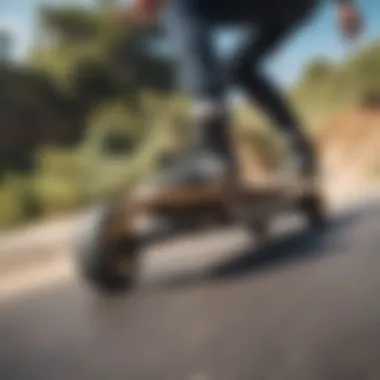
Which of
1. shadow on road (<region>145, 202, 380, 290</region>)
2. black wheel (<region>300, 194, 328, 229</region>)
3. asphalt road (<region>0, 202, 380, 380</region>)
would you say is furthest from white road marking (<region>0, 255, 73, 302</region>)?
black wheel (<region>300, 194, 328, 229</region>)

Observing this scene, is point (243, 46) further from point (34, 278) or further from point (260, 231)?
point (34, 278)

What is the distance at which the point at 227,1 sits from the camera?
788mm

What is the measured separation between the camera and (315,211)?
0.88 m

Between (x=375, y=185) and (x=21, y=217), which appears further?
(x=375, y=185)

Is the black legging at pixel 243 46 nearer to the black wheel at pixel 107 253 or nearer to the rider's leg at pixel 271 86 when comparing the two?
the rider's leg at pixel 271 86

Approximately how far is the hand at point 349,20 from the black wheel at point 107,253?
31 centimetres

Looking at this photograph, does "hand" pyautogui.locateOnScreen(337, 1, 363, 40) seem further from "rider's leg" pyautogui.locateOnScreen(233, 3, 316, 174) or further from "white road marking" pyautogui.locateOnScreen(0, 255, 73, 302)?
"white road marking" pyautogui.locateOnScreen(0, 255, 73, 302)

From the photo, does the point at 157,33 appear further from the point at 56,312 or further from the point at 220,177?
the point at 56,312

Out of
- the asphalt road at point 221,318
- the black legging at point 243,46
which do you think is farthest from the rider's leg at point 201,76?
the asphalt road at point 221,318

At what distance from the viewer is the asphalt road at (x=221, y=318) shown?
0.76 metres

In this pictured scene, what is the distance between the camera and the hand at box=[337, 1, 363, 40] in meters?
0.85

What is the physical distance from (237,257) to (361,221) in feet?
0.48

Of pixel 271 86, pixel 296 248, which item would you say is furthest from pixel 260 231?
pixel 271 86

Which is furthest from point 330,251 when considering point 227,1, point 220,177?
point 227,1
